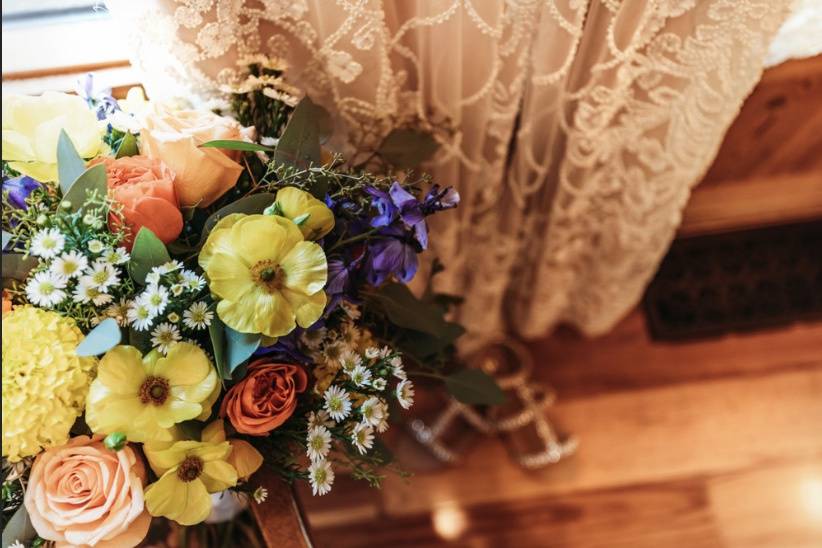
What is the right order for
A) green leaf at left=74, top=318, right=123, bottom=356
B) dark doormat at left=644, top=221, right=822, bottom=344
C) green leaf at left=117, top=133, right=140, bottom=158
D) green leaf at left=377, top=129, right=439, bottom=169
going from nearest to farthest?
green leaf at left=74, top=318, right=123, bottom=356 → green leaf at left=117, top=133, right=140, bottom=158 → green leaf at left=377, top=129, right=439, bottom=169 → dark doormat at left=644, top=221, right=822, bottom=344

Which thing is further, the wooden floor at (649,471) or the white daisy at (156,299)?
the wooden floor at (649,471)

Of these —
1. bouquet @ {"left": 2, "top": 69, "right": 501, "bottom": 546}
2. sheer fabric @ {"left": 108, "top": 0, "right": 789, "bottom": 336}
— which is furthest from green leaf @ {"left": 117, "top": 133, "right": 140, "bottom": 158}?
sheer fabric @ {"left": 108, "top": 0, "right": 789, "bottom": 336}

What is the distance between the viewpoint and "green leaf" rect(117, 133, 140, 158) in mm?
672

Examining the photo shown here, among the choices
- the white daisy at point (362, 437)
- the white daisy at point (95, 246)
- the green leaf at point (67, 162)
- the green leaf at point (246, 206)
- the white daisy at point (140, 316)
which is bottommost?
the white daisy at point (362, 437)

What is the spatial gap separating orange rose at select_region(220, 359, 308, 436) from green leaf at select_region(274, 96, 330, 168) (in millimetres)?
200

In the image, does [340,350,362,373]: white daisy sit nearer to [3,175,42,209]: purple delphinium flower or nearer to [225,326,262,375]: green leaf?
[225,326,262,375]: green leaf

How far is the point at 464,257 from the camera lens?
3.77ft

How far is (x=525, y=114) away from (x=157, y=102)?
46cm

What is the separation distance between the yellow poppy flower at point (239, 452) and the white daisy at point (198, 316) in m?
0.10

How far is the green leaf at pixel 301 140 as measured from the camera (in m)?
0.69

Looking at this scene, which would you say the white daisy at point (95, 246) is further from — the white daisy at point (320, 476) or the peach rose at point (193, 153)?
the white daisy at point (320, 476)

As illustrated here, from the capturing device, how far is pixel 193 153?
0.63 m

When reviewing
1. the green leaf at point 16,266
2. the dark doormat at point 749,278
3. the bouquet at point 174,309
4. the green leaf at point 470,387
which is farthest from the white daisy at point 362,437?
the dark doormat at point 749,278

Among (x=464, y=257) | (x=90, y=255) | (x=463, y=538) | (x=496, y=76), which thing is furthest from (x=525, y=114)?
(x=463, y=538)
